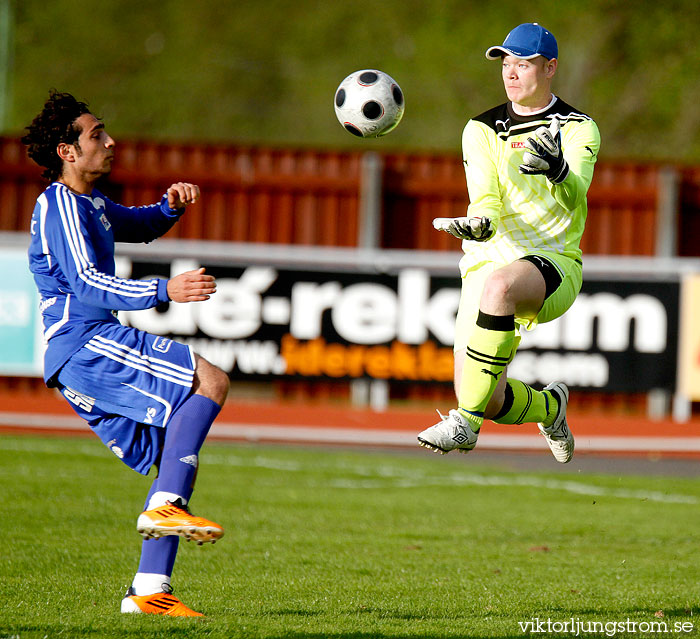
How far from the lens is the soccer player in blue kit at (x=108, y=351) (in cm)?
531

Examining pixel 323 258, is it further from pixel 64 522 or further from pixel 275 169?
pixel 64 522

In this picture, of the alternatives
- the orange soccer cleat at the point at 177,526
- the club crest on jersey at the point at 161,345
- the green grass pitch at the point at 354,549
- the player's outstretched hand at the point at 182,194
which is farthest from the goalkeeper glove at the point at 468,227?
the green grass pitch at the point at 354,549

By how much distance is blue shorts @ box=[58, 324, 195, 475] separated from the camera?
5.37 metres

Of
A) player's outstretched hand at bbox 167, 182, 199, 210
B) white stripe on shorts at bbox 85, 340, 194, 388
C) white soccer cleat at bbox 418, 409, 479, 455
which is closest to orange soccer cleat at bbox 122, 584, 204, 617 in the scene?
white stripe on shorts at bbox 85, 340, 194, 388

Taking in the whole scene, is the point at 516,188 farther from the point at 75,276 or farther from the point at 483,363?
the point at 75,276

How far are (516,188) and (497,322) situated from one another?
0.76 meters

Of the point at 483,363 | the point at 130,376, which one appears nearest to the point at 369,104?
the point at 483,363

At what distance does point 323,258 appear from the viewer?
1584cm

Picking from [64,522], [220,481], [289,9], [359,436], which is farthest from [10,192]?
[289,9]

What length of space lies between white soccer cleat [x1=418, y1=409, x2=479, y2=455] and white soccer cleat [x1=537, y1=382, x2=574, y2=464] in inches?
39.2

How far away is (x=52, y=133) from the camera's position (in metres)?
5.61

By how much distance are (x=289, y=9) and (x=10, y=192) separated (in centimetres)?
2654

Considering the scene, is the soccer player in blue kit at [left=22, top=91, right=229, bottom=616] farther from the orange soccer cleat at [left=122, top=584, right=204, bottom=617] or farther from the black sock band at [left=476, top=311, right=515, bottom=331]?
the black sock band at [left=476, top=311, right=515, bottom=331]

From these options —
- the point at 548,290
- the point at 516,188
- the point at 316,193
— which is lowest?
the point at 548,290
